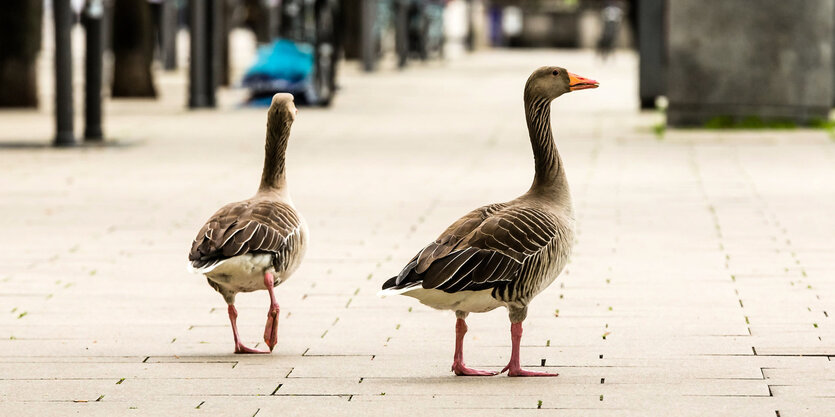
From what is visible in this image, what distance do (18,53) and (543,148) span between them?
19009 millimetres

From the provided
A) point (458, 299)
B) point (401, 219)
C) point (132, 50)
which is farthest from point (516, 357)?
point (132, 50)

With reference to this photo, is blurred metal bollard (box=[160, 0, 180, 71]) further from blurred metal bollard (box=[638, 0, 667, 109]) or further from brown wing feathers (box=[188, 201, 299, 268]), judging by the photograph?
brown wing feathers (box=[188, 201, 299, 268])

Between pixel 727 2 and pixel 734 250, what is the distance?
10.3 metres

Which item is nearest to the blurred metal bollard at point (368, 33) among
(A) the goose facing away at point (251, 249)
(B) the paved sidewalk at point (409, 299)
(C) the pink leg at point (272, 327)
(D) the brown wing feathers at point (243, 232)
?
(B) the paved sidewalk at point (409, 299)

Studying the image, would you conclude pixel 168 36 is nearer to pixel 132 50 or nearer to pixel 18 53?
pixel 132 50

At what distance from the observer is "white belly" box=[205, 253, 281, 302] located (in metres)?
6.56

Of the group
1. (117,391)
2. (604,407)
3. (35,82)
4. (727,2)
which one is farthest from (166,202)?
(35,82)

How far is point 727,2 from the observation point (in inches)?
782

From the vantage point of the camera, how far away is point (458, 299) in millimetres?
6023

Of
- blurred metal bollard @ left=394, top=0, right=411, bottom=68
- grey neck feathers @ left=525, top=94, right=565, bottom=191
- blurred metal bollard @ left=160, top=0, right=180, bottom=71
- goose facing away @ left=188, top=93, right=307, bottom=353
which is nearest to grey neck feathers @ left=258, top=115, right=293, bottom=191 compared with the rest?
goose facing away @ left=188, top=93, right=307, bottom=353

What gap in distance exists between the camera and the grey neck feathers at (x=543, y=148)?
668 cm

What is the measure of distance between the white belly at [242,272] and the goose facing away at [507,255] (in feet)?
2.77

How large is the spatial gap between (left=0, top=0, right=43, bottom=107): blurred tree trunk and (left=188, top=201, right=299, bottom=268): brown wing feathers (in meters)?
18.3

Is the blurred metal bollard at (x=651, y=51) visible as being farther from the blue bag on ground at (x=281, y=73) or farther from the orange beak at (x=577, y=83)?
the orange beak at (x=577, y=83)
